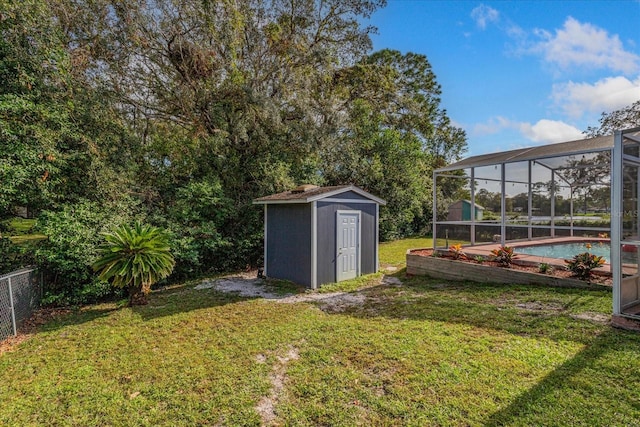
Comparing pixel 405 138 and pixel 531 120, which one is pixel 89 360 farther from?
pixel 531 120

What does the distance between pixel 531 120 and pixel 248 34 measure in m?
14.0

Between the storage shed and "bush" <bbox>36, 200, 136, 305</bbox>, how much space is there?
3777mm

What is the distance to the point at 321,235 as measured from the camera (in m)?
7.45

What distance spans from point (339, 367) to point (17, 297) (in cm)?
562

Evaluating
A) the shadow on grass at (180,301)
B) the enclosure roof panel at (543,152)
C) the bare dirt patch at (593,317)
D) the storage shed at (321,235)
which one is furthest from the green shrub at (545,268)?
the shadow on grass at (180,301)

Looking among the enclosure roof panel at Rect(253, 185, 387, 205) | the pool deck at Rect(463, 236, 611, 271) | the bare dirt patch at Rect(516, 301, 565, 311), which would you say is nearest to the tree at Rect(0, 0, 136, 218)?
the enclosure roof panel at Rect(253, 185, 387, 205)

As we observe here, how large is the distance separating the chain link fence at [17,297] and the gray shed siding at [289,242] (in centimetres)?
485

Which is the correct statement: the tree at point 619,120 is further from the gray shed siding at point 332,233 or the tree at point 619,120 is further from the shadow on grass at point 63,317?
the shadow on grass at point 63,317

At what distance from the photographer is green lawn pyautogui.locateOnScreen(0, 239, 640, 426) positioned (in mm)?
2777

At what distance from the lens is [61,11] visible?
7293 mm

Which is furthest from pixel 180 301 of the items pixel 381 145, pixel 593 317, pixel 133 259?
pixel 381 145

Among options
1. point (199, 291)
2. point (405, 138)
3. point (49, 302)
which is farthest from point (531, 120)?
point (49, 302)

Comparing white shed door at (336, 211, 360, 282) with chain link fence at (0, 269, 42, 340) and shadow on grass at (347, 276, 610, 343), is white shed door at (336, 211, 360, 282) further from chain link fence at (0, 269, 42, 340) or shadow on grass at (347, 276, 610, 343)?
chain link fence at (0, 269, 42, 340)

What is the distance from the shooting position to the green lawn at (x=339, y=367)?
278 cm
